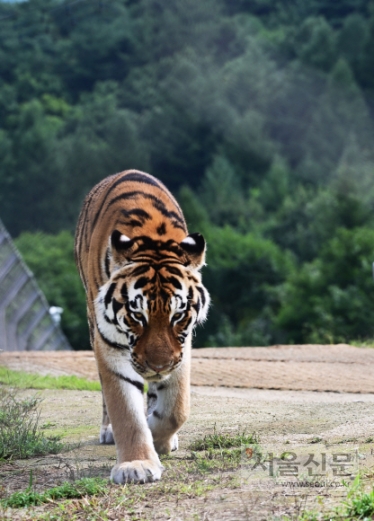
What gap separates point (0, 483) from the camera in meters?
4.78

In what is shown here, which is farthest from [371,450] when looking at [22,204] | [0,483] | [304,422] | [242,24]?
[242,24]

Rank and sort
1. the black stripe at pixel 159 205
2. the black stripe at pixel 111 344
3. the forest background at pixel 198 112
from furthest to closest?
the forest background at pixel 198 112 → the black stripe at pixel 159 205 → the black stripe at pixel 111 344

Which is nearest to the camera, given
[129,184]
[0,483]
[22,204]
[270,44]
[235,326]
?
[0,483]

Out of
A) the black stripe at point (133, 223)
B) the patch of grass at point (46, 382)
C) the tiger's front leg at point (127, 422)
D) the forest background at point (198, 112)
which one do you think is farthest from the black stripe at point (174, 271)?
the forest background at point (198, 112)

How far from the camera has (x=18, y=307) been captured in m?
12.5

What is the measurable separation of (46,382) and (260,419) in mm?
2921

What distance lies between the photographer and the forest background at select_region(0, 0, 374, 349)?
7100 centimetres

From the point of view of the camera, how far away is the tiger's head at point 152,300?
4.84 metres

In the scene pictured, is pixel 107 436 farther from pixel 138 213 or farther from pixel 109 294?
pixel 138 213

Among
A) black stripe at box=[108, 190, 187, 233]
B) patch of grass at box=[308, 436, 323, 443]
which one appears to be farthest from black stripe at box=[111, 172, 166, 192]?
patch of grass at box=[308, 436, 323, 443]

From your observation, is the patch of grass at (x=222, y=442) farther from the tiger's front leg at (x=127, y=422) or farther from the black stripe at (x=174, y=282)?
the black stripe at (x=174, y=282)

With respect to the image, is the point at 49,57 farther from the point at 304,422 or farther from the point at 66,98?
the point at 304,422

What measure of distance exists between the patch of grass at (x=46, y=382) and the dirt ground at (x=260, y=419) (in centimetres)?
25

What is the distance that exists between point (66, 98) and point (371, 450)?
268 feet
